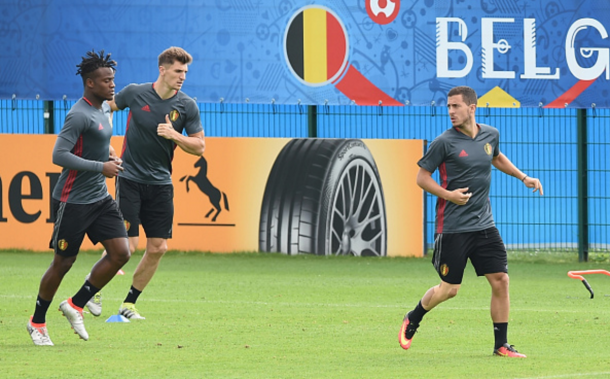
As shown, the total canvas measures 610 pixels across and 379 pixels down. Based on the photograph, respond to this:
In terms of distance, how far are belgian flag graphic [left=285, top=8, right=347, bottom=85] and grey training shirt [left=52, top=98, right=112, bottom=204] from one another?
8550 mm

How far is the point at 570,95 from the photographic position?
1722 centimetres

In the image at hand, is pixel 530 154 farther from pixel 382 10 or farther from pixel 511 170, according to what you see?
pixel 511 170

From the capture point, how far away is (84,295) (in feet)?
29.7

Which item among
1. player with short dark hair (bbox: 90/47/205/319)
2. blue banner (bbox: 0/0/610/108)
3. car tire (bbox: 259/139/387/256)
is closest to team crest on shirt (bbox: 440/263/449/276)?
player with short dark hair (bbox: 90/47/205/319)

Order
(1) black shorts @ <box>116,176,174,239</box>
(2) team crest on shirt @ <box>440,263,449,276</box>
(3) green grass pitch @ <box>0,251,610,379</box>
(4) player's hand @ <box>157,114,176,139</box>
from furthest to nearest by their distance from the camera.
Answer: (1) black shorts @ <box>116,176,174,239</box>, (4) player's hand @ <box>157,114,176,139</box>, (2) team crest on shirt @ <box>440,263,449,276</box>, (3) green grass pitch @ <box>0,251,610,379</box>

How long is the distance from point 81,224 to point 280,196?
26.4ft

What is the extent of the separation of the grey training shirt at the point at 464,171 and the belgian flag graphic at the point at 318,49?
8971mm

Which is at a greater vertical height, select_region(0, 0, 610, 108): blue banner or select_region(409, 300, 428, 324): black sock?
select_region(0, 0, 610, 108): blue banner

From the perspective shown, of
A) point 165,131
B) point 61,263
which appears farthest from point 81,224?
point 165,131

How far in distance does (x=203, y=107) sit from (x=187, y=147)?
8.71 metres

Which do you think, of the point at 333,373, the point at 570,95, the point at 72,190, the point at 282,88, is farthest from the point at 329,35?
the point at 333,373

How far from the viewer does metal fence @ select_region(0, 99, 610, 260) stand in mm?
17203

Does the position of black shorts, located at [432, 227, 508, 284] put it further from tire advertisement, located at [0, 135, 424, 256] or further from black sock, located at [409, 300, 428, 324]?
tire advertisement, located at [0, 135, 424, 256]

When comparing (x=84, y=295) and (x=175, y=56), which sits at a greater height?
(x=175, y=56)
